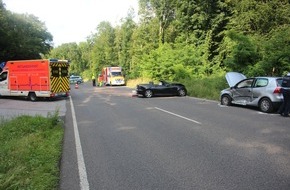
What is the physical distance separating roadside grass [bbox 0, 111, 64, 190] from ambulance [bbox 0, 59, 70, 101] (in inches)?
427

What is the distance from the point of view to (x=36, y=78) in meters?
22.8

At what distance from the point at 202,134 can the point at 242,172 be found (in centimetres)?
355

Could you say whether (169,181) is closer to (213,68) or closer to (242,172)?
(242,172)

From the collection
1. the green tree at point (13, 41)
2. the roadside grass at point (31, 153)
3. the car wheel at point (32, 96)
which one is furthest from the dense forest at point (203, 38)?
the roadside grass at point (31, 153)

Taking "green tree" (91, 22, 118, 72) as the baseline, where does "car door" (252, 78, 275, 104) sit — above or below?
below

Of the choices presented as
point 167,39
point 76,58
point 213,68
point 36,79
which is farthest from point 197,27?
point 76,58

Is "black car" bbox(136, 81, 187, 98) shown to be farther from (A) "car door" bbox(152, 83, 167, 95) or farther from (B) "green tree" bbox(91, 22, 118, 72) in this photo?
(B) "green tree" bbox(91, 22, 118, 72)

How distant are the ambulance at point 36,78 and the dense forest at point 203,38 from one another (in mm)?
12098

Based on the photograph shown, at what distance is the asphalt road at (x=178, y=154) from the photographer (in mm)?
5613

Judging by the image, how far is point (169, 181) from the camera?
565 cm

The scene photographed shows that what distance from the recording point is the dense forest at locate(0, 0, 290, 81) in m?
23.6

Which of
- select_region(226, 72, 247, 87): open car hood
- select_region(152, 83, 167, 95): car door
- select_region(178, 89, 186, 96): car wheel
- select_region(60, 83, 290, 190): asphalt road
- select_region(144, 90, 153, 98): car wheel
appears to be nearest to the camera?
select_region(60, 83, 290, 190): asphalt road

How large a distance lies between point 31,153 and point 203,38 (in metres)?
36.1

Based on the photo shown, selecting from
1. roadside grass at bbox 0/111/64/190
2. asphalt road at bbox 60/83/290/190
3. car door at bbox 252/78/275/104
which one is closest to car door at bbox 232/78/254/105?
car door at bbox 252/78/275/104
